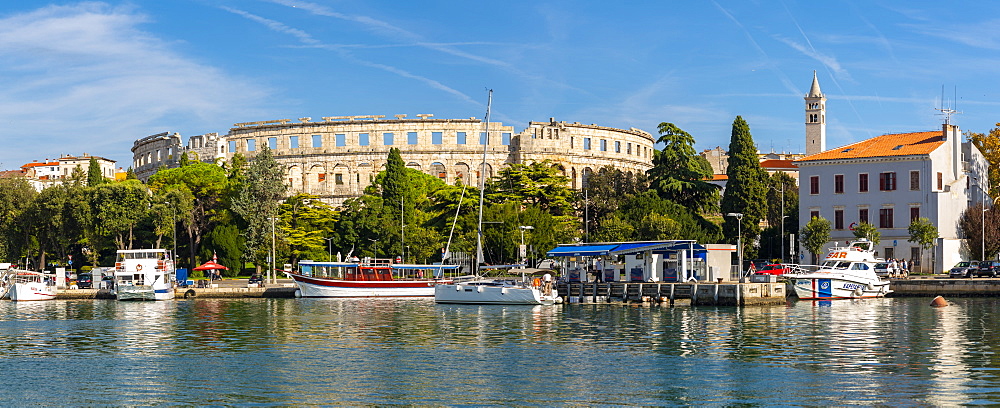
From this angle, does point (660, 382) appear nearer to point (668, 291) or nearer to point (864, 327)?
point (864, 327)

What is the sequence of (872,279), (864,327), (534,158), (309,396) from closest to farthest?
1. (309,396)
2. (864,327)
3. (872,279)
4. (534,158)

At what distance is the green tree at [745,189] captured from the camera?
83.0 m

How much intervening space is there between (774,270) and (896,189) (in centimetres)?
1150

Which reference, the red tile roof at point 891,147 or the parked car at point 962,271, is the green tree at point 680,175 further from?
the parked car at point 962,271

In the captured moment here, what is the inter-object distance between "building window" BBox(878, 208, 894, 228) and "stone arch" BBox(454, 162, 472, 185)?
160 ft

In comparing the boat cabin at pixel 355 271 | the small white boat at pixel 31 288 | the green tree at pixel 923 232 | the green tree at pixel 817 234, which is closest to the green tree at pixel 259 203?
the boat cabin at pixel 355 271

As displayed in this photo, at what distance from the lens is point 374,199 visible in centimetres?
9119

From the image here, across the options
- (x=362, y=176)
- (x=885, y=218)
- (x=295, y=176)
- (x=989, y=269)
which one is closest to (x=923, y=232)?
(x=885, y=218)

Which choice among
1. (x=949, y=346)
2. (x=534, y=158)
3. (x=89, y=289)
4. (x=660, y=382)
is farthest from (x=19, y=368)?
(x=534, y=158)

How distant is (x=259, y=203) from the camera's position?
284 ft

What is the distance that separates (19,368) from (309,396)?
11125 mm

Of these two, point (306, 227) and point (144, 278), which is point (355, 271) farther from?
point (306, 227)

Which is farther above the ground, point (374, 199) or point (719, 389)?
point (374, 199)

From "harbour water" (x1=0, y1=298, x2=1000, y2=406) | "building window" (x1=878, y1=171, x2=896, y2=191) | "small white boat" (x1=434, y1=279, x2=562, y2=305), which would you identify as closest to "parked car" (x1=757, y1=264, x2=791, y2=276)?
"building window" (x1=878, y1=171, x2=896, y2=191)
